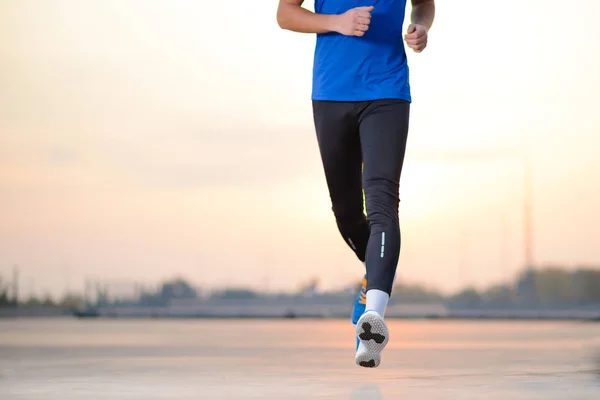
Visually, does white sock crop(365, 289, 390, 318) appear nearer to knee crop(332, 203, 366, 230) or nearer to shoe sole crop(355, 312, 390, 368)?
shoe sole crop(355, 312, 390, 368)

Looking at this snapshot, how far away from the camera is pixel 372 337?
507 cm

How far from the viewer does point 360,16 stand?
5.38 meters

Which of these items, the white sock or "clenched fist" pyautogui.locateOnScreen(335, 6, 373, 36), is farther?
"clenched fist" pyautogui.locateOnScreen(335, 6, 373, 36)

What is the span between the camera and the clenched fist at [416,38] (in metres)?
5.48

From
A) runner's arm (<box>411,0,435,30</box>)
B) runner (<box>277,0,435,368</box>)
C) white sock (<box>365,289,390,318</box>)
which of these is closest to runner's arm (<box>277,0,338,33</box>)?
runner (<box>277,0,435,368</box>)

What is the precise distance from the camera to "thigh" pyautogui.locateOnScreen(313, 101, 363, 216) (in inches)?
220

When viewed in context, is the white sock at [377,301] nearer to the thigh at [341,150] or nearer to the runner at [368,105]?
the runner at [368,105]

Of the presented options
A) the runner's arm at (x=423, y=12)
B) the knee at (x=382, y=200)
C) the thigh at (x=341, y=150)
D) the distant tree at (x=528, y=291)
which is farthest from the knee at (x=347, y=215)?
the distant tree at (x=528, y=291)

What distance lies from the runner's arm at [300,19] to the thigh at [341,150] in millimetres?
367

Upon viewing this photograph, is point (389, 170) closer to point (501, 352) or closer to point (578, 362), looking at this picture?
point (578, 362)

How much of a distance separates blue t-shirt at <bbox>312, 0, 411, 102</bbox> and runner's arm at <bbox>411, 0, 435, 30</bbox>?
0.31 metres

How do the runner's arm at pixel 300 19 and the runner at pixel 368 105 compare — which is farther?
the runner's arm at pixel 300 19

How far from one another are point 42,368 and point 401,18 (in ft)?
9.27

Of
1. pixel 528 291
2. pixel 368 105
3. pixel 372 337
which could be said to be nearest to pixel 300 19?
pixel 368 105
